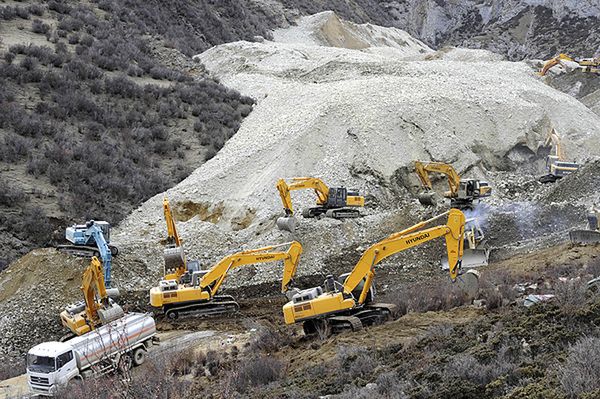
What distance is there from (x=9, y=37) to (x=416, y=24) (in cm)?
6240

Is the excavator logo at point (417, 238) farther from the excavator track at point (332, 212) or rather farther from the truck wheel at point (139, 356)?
the excavator track at point (332, 212)

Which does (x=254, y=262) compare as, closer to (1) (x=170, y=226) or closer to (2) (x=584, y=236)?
(1) (x=170, y=226)

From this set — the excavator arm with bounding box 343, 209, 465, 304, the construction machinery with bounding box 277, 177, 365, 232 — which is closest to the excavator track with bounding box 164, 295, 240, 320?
the construction machinery with bounding box 277, 177, 365, 232


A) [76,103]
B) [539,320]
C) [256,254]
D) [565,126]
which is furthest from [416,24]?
[539,320]

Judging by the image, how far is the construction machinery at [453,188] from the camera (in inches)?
917

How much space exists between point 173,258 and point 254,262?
10.1ft

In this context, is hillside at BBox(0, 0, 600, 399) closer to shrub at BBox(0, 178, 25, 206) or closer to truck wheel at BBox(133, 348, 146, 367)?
shrub at BBox(0, 178, 25, 206)

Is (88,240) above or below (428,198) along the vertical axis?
above

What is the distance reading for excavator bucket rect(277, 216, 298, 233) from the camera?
21.1 meters

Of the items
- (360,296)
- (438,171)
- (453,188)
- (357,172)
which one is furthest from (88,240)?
(453,188)

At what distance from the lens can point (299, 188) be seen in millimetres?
21938

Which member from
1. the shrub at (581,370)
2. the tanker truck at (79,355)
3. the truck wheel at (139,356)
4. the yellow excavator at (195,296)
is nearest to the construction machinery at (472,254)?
the yellow excavator at (195,296)

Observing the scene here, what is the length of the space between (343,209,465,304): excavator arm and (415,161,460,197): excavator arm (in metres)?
9.17

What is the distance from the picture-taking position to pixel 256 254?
58.3 ft
